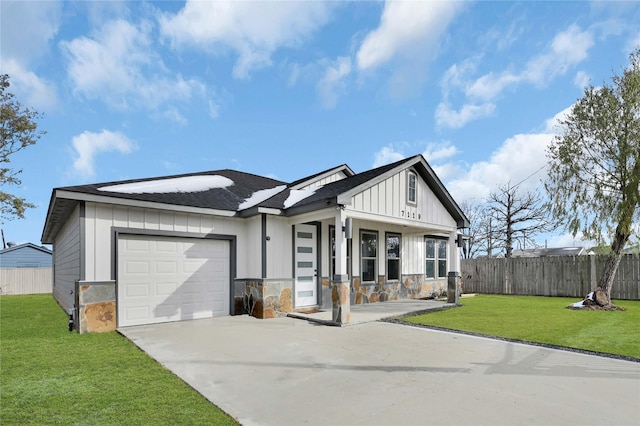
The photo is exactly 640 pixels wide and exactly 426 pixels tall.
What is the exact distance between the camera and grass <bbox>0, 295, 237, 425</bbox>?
3.16 m

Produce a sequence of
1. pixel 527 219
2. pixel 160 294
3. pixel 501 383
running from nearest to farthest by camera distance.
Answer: pixel 501 383 < pixel 160 294 < pixel 527 219

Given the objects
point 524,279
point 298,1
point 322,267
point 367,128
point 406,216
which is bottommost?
point 524,279

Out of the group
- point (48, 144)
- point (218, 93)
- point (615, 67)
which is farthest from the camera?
point (48, 144)

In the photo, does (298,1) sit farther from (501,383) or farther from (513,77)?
(501,383)

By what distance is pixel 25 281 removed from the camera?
21.3 metres

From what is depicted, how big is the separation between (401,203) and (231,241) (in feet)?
16.0

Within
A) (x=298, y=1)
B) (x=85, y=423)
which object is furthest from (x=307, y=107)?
(x=85, y=423)

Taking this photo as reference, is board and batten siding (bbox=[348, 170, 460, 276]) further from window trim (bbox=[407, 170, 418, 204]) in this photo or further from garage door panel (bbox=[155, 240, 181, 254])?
garage door panel (bbox=[155, 240, 181, 254])

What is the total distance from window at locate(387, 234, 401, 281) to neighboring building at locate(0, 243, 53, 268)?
1182 inches

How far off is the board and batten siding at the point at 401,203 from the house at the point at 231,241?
0.03 meters

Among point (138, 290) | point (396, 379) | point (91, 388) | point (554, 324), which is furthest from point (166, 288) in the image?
point (554, 324)

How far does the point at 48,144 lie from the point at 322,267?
17165mm

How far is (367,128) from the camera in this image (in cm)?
1567

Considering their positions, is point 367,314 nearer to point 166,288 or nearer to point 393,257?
point 393,257
